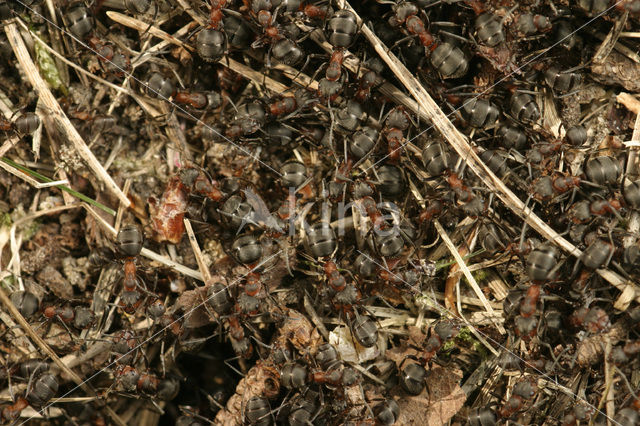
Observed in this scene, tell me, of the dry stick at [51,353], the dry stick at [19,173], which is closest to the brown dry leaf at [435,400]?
the dry stick at [51,353]

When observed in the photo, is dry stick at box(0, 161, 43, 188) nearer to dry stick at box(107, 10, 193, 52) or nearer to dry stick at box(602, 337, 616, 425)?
dry stick at box(107, 10, 193, 52)

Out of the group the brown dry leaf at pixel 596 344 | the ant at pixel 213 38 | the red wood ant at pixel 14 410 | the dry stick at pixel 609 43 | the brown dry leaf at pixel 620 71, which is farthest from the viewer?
the red wood ant at pixel 14 410

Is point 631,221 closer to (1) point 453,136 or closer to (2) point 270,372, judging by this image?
(1) point 453,136

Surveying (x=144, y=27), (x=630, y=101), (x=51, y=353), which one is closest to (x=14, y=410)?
(x=51, y=353)

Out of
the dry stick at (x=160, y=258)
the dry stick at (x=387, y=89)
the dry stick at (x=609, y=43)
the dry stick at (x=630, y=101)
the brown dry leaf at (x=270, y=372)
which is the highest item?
the dry stick at (x=609, y=43)

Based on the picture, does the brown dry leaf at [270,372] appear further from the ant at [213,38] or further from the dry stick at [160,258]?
the ant at [213,38]

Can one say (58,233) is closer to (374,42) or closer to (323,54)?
(323,54)


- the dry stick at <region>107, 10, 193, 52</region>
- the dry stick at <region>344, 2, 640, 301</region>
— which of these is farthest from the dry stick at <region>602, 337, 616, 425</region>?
the dry stick at <region>107, 10, 193, 52</region>
